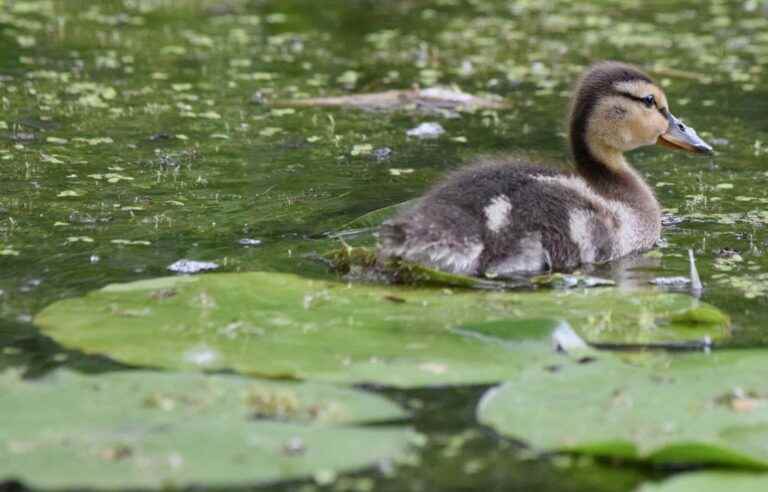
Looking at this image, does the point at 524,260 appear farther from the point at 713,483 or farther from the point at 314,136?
the point at 314,136

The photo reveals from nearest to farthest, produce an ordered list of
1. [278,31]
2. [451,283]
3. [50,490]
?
[50,490], [451,283], [278,31]

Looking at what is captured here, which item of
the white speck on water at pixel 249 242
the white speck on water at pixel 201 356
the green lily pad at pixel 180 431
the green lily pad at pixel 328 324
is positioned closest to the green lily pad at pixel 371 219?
the white speck on water at pixel 249 242

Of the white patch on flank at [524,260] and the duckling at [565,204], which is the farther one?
the white patch on flank at [524,260]

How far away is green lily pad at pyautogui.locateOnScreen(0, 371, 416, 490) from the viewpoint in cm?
377

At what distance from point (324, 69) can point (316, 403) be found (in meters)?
7.25

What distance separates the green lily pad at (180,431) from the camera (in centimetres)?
377

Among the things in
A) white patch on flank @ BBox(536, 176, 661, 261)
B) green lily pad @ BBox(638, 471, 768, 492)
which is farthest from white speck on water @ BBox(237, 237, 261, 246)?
green lily pad @ BBox(638, 471, 768, 492)

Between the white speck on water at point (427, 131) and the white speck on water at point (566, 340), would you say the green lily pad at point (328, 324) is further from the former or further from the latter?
the white speck on water at point (427, 131)

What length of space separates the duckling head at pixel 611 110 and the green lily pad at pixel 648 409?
7.49 ft

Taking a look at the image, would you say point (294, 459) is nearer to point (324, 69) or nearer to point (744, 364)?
point (744, 364)

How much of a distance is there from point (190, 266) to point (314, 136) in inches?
121

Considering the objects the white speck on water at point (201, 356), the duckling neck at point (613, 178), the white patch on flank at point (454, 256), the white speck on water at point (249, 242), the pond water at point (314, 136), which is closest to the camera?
the white speck on water at point (201, 356)

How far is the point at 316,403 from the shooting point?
4.28 metres

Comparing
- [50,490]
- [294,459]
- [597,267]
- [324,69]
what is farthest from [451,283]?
[324,69]
